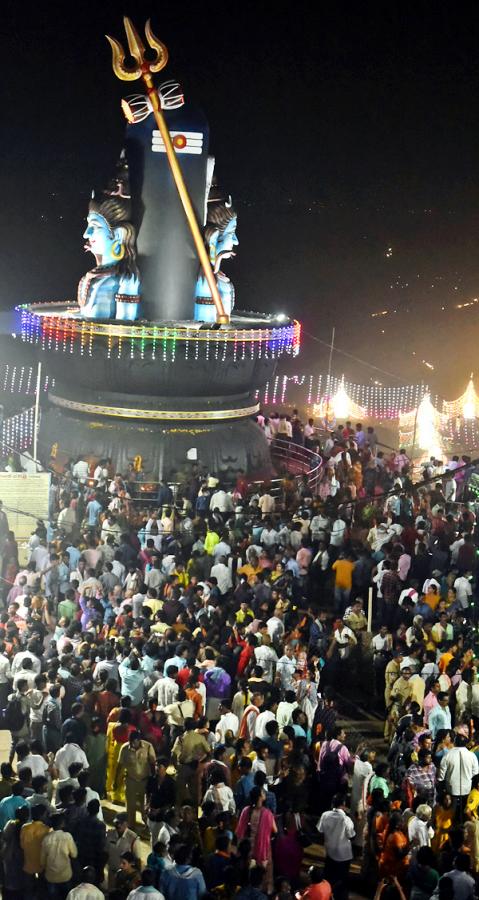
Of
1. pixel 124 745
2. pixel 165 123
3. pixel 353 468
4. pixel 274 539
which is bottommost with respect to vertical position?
pixel 124 745

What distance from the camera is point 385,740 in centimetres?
1725

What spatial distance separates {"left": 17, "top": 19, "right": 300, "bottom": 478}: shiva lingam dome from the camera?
29.0 m

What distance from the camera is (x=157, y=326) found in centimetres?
2922

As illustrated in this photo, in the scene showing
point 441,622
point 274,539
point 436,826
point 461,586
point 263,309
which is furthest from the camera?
point 263,309

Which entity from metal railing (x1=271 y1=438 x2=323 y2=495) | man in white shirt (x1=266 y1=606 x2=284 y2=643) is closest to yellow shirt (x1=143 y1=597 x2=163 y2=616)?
man in white shirt (x1=266 y1=606 x2=284 y2=643)

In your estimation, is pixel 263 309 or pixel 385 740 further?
pixel 263 309

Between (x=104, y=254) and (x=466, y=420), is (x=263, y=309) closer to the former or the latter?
(x=466, y=420)

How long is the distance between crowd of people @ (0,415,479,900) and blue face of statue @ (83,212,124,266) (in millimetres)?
7049

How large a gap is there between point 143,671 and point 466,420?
20.9 m

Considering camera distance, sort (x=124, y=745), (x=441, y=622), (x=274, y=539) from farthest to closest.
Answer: (x=274, y=539)
(x=441, y=622)
(x=124, y=745)

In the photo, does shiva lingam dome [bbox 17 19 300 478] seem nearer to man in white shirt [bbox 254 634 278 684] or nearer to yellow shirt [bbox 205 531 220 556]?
yellow shirt [bbox 205 531 220 556]

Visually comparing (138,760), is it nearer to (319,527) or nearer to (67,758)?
(67,758)

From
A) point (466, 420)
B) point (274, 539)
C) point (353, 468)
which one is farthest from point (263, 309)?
point (274, 539)

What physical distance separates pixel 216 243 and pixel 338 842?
19161mm
